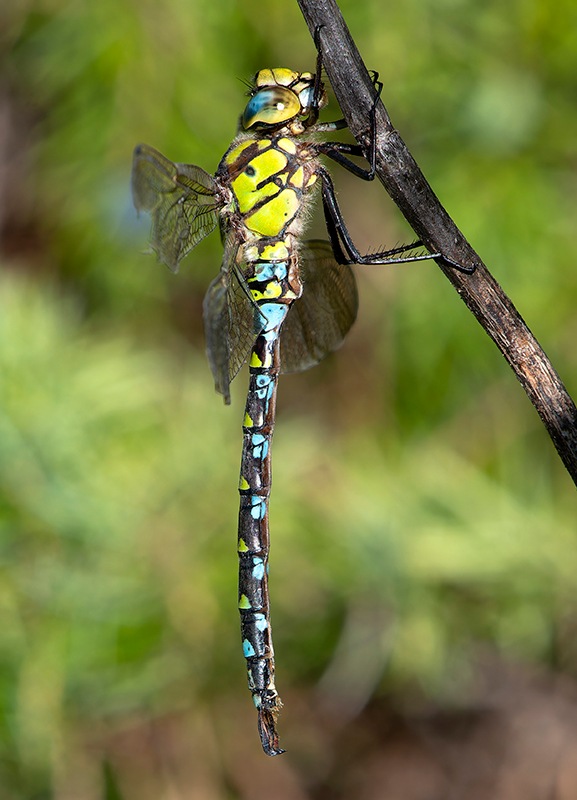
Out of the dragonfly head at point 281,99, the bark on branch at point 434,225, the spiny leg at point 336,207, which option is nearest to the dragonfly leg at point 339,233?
the spiny leg at point 336,207

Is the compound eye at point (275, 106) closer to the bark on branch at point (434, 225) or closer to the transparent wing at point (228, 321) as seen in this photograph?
the transparent wing at point (228, 321)

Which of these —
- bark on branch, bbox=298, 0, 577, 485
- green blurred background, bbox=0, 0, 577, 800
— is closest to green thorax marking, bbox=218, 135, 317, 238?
bark on branch, bbox=298, 0, 577, 485

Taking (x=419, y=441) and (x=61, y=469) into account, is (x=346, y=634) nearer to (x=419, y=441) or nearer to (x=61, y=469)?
(x=419, y=441)

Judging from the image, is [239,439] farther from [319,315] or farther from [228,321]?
[228,321]

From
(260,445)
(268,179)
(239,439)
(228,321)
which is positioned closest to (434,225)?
(268,179)

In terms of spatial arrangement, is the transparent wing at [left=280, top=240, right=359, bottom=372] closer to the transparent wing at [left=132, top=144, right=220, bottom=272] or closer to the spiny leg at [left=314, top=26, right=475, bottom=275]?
the spiny leg at [left=314, top=26, right=475, bottom=275]

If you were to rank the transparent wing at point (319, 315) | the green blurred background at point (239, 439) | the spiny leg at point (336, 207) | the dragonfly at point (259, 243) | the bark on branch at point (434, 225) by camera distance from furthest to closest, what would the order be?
1. the green blurred background at point (239, 439)
2. the transparent wing at point (319, 315)
3. the dragonfly at point (259, 243)
4. the spiny leg at point (336, 207)
5. the bark on branch at point (434, 225)
